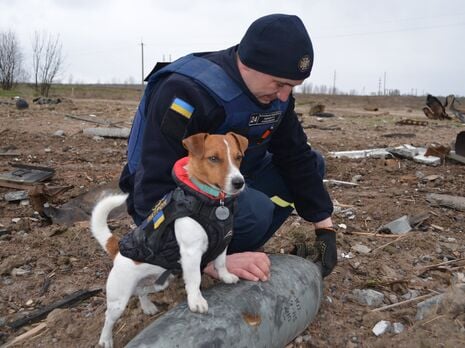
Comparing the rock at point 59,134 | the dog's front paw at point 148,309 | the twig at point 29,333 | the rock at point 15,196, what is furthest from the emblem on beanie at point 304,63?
the rock at point 59,134

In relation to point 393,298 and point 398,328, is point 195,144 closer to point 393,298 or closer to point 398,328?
point 398,328

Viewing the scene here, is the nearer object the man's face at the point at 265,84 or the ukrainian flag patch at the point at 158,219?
the ukrainian flag patch at the point at 158,219

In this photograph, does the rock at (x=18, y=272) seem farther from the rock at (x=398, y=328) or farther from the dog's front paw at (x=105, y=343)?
the rock at (x=398, y=328)

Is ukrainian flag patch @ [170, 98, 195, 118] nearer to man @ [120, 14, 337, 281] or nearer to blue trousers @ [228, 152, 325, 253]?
man @ [120, 14, 337, 281]

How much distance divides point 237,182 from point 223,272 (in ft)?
2.10

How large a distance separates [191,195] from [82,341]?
1.18 m

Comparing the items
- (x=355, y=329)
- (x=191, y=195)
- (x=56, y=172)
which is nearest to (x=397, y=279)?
(x=355, y=329)

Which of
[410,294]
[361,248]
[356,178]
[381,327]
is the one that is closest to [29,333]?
[381,327]

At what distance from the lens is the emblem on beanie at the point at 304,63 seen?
8.45 feet

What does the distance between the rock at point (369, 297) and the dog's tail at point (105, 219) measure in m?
1.69

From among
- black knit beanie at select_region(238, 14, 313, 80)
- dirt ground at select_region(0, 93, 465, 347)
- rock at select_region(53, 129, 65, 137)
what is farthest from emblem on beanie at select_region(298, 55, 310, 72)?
rock at select_region(53, 129, 65, 137)

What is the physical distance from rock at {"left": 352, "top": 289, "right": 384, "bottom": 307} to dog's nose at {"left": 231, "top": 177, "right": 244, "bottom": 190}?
1.51m

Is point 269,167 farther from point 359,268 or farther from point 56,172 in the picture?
point 56,172

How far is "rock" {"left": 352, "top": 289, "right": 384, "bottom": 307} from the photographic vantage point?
3.24 m
